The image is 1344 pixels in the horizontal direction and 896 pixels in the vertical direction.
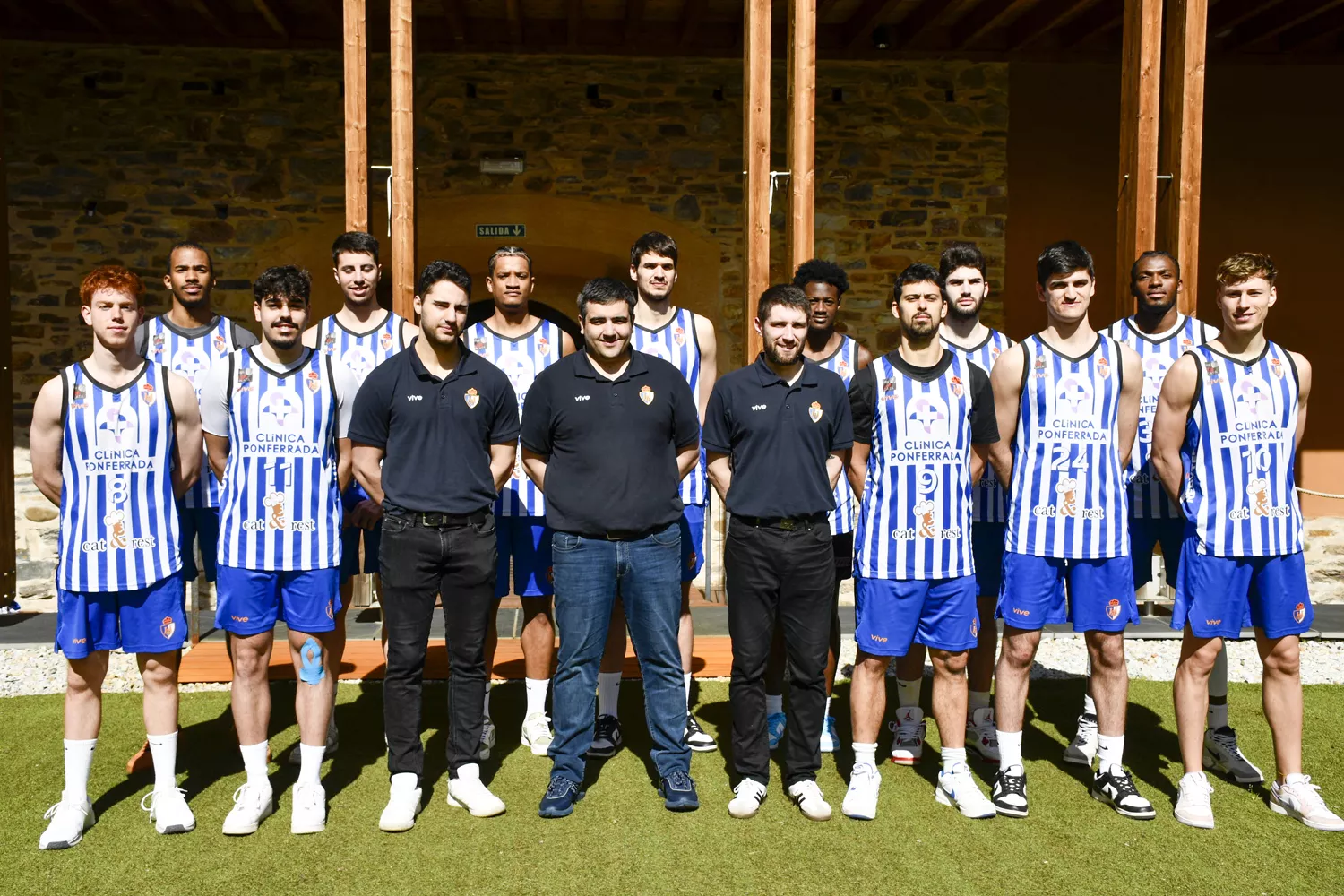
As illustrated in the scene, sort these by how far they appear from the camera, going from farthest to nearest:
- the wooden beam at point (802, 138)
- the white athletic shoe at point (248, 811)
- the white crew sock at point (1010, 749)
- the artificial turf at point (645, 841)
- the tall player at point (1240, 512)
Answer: the wooden beam at point (802, 138), the white crew sock at point (1010, 749), the tall player at point (1240, 512), the white athletic shoe at point (248, 811), the artificial turf at point (645, 841)

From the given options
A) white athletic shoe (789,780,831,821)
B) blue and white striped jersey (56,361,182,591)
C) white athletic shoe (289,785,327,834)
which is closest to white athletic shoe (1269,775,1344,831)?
white athletic shoe (789,780,831,821)

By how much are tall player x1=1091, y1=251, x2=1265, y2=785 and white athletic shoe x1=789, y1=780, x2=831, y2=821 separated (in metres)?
1.12

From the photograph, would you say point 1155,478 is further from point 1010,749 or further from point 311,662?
point 311,662

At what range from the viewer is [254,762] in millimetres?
3459

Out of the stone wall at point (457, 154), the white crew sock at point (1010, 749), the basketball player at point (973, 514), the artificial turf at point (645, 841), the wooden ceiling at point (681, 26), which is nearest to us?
the artificial turf at point (645, 841)

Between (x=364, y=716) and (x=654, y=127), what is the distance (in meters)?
4.84

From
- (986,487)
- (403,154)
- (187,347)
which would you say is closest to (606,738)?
(986,487)

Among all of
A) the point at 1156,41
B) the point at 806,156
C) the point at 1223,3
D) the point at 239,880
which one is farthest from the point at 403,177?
the point at 1223,3

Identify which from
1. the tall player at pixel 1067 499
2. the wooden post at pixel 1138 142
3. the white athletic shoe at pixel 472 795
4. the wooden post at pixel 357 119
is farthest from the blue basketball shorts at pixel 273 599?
A: the wooden post at pixel 1138 142

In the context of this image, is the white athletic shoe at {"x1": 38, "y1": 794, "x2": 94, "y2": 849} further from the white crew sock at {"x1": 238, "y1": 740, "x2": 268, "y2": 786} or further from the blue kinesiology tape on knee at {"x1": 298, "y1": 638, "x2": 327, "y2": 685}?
the blue kinesiology tape on knee at {"x1": 298, "y1": 638, "x2": 327, "y2": 685}

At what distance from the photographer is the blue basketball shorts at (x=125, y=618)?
130 inches

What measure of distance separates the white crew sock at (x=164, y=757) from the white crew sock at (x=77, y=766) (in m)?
0.18

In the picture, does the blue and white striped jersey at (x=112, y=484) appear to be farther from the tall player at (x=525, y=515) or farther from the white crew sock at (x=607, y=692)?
the white crew sock at (x=607, y=692)

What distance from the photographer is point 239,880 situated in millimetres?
3086
